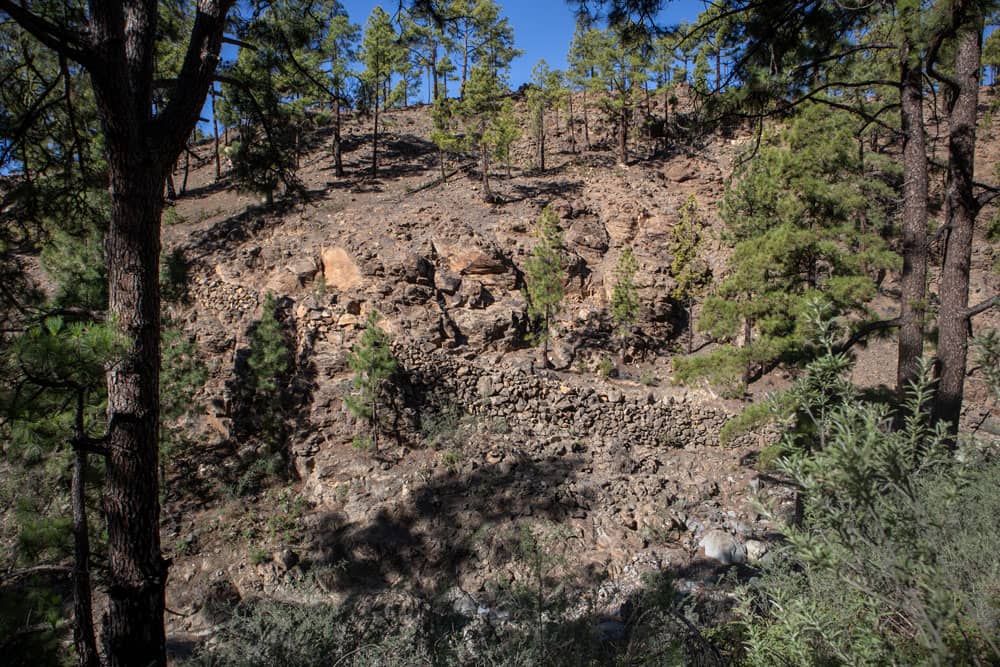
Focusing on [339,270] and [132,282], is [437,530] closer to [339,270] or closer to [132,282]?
[132,282]

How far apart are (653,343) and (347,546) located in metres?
10.9

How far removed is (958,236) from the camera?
5891mm

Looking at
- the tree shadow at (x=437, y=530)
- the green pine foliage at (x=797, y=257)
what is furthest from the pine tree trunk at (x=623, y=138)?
the tree shadow at (x=437, y=530)

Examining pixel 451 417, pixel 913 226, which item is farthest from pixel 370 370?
pixel 913 226

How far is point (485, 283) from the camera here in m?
14.8

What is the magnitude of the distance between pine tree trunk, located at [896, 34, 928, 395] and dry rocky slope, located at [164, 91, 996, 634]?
4443 millimetres

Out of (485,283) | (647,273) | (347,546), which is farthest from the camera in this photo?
(647,273)

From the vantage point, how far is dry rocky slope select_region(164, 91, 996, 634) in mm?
8906

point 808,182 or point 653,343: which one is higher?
point 808,182

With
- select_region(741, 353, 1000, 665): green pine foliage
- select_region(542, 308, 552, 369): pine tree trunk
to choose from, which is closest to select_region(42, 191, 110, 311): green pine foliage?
select_region(741, 353, 1000, 665): green pine foliage

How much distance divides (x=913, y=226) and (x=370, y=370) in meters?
9.53

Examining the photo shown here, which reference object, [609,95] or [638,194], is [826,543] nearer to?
[638,194]

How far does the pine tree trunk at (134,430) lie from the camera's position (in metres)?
2.89

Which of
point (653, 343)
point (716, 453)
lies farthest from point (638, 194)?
point (716, 453)
